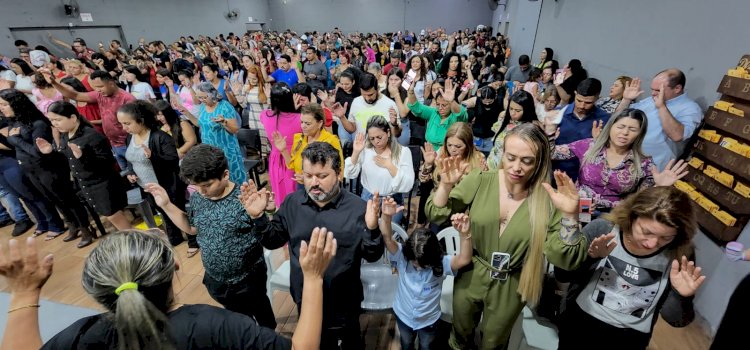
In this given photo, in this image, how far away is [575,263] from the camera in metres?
1.45

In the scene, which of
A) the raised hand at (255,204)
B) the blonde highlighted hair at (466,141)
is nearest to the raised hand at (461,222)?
the blonde highlighted hair at (466,141)

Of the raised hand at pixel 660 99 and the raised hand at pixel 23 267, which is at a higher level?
the raised hand at pixel 660 99

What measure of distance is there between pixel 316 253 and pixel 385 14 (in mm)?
22008

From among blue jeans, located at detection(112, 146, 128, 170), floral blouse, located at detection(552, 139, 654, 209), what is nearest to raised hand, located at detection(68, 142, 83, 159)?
blue jeans, located at detection(112, 146, 128, 170)

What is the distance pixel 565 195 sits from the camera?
4.74 feet

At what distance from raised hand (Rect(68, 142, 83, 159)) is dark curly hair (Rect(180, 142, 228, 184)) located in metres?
1.82

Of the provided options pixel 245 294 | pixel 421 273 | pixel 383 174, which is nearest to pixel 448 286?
pixel 421 273

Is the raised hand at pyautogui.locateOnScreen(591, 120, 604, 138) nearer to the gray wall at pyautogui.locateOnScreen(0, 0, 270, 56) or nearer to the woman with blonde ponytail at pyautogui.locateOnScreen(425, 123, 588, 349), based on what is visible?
the woman with blonde ponytail at pyautogui.locateOnScreen(425, 123, 588, 349)

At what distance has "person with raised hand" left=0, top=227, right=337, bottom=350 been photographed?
903 mm

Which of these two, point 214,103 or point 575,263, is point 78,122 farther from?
point 575,263

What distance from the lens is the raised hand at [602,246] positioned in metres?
1.48

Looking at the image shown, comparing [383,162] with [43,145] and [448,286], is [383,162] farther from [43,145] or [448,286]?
[43,145]

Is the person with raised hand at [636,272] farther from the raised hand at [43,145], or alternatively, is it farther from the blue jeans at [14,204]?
the blue jeans at [14,204]

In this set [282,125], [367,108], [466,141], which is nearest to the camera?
[466,141]
